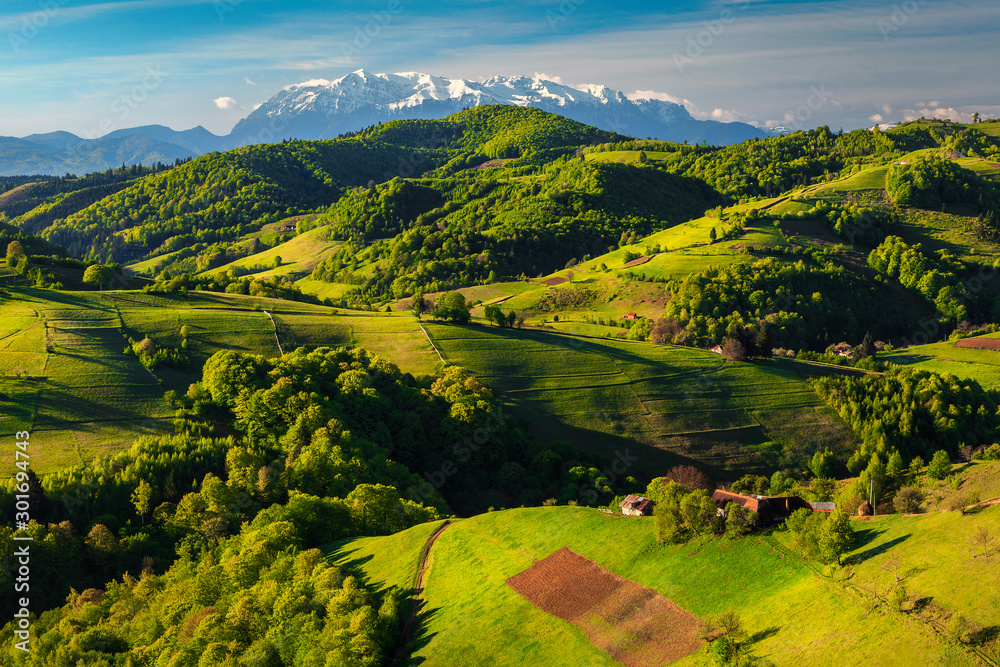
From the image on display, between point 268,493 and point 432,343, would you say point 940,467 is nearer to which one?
point 432,343

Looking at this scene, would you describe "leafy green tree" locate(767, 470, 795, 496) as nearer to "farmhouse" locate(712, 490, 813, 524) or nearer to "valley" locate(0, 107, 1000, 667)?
"valley" locate(0, 107, 1000, 667)

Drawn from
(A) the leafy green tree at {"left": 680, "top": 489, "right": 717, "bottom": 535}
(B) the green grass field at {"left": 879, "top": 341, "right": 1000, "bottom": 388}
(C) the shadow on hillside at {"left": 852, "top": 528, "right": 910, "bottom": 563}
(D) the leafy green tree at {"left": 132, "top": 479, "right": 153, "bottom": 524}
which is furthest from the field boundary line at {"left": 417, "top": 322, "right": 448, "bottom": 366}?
(B) the green grass field at {"left": 879, "top": 341, "right": 1000, "bottom": 388}

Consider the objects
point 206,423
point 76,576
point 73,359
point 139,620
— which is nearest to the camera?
point 139,620

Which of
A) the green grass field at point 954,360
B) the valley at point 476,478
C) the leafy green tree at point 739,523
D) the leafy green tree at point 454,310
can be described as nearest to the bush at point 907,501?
the valley at point 476,478

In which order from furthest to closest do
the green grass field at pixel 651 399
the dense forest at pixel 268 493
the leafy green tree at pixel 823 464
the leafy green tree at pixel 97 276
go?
the leafy green tree at pixel 97 276
the green grass field at pixel 651 399
the leafy green tree at pixel 823 464
the dense forest at pixel 268 493

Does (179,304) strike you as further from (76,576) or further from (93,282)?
(76,576)

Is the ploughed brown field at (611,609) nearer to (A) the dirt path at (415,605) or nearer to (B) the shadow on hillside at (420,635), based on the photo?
(B) the shadow on hillside at (420,635)

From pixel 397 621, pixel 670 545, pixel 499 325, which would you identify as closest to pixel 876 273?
pixel 499 325
